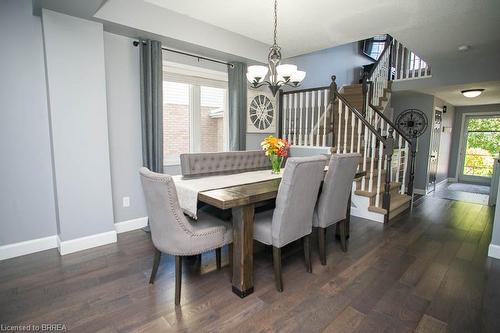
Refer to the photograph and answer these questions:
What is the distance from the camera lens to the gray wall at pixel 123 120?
3.08 metres

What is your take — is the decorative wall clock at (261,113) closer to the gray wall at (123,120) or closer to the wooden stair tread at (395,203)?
the gray wall at (123,120)

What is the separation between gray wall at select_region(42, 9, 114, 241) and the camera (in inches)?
101

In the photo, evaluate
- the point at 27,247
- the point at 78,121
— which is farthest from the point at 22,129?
the point at 27,247

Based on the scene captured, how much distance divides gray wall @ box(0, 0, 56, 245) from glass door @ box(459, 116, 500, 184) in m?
9.77

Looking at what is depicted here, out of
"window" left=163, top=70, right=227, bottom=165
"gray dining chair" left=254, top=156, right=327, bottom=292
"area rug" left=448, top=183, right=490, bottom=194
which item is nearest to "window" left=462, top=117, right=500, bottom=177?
"area rug" left=448, top=183, right=490, bottom=194

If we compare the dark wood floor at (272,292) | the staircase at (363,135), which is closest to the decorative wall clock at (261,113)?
the staircase at (363,135)

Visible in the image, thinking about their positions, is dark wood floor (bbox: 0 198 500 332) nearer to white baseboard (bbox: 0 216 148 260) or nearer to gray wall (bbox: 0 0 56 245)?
white baseboard (bbox: 0 216 148 260)

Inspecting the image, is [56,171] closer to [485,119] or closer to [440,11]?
[440,11]

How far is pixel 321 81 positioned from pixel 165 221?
5416 millimetres

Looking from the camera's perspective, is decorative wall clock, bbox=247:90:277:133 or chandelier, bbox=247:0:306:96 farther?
decorative wall clock, bbox=247:90:277:133

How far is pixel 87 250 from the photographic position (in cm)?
280

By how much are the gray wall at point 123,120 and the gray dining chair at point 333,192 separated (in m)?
2.33

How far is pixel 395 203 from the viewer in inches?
163

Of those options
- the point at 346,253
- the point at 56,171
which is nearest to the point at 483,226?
the point at 346,253
